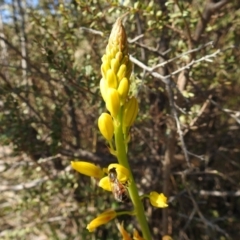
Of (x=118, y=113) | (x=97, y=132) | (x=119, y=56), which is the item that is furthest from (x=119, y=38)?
(x=97, y=132)

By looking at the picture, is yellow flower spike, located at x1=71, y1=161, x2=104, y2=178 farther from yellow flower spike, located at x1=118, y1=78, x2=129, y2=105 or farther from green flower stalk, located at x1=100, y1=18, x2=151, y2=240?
yellow flower spike, located at x1=118, y1=78, x2=129, y2=105

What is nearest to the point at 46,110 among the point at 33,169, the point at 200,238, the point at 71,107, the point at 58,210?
the point at 71,107

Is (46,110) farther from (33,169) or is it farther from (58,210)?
(58,210)

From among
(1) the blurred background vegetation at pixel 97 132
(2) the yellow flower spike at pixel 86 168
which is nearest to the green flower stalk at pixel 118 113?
(2) the yellow flower spike at pixel 86 168

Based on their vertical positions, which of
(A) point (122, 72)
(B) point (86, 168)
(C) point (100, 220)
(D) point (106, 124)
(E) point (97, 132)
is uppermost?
(A) point (122, 72)

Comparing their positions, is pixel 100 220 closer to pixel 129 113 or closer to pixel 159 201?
pixel 159 201

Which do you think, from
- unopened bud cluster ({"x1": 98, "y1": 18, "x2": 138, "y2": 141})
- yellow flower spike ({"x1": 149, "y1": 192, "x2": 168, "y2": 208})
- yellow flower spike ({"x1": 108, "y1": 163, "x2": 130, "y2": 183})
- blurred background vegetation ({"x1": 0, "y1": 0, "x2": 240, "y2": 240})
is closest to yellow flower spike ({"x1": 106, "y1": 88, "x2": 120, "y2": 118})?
unopened bud cluster ({"x1": 98, "y1": 18, "x2": 138, "y2": 141})

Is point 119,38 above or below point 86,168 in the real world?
above

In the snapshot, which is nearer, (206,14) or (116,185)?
(116,185)
